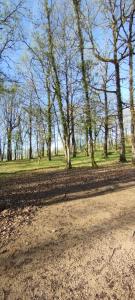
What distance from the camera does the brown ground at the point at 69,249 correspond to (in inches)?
160

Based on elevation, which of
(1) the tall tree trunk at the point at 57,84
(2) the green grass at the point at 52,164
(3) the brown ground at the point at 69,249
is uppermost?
(1) the tall tree trunk at the point at 57,84

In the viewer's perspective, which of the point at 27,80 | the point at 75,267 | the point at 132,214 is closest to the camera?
the point at 75,267

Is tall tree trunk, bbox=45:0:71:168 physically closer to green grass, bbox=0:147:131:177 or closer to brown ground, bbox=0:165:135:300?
green grass, bbox=0:147:131:177

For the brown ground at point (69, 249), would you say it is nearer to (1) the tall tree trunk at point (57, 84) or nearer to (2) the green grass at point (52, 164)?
(1) the tall tree trunk at point (57, 84)

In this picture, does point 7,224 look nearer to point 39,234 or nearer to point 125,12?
point 39,234

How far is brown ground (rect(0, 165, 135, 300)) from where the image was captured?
4.06 m

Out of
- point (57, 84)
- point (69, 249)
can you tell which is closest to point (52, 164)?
point (57, 84)

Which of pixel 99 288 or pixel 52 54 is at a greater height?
pixel 52 54

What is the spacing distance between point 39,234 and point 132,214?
223cm

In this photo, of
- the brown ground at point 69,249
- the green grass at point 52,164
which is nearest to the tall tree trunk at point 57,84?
the green grass at point 52,164

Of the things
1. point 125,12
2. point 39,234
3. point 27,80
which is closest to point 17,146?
point 27,80

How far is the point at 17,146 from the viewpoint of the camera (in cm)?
5447

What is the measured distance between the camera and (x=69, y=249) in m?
5.09

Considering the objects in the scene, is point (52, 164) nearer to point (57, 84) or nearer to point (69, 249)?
point (57, 84)
